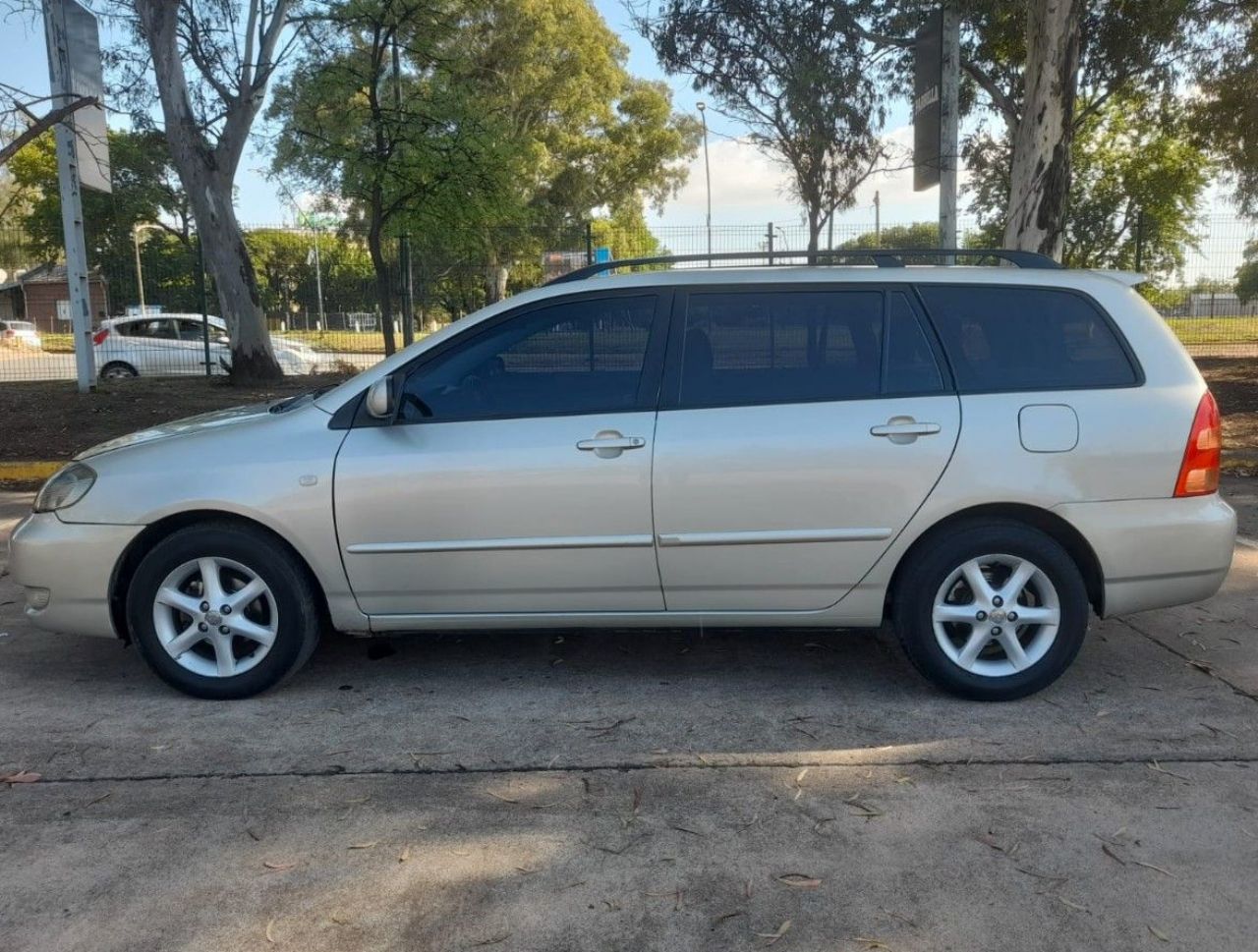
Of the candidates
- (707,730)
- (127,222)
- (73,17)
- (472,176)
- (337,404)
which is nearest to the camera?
(707,730)

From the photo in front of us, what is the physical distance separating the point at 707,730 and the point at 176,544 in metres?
2.22

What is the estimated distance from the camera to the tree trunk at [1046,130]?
10.8 meters

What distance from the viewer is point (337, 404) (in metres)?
4.19

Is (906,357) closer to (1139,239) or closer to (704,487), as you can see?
(704,487)

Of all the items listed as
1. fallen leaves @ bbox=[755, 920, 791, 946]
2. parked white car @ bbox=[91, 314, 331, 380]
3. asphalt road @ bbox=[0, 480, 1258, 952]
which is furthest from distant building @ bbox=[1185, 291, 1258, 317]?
fallen leaves @ bbox=[755, 920, 791, 946]

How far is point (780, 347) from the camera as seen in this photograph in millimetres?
4160

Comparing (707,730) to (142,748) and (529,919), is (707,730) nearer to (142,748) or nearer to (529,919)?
(529,919)

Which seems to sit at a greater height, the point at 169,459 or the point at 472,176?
the point at 472,176

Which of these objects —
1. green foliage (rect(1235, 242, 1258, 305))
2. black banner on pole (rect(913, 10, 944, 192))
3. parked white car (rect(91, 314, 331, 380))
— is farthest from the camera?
parked white car (rect(91, 314, 331, 380))

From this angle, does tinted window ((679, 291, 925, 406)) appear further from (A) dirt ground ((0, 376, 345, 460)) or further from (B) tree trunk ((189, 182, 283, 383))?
(B) tree trunk ((189, 182, 283, 383))

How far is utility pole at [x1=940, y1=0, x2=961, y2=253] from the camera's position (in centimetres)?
987

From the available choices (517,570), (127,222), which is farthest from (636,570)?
(127,222)

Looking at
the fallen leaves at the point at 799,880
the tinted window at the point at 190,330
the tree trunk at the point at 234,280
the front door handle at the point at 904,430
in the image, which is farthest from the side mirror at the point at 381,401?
the tinted window at the point at 190,330

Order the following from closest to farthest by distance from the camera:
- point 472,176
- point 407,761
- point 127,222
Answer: point 407,761 → point 472,176 → point 127,222
